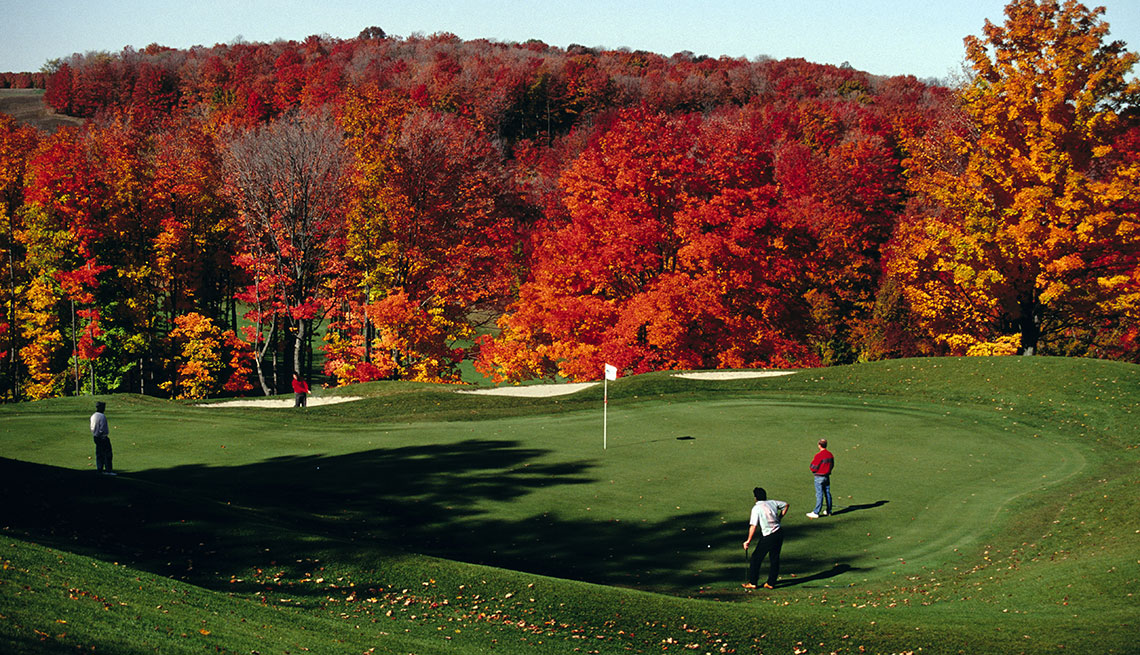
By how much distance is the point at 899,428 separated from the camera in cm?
2344

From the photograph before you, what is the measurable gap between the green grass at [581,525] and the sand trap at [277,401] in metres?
2.34

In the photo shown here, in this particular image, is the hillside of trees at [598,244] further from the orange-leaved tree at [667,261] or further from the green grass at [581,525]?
the green grass at [581,525]

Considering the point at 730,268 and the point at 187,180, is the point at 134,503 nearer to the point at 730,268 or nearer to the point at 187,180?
the point at 730,268

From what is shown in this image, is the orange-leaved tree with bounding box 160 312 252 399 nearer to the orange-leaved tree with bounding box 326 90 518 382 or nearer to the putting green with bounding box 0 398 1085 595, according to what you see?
the orange-leaved tree with bounding box 326 90 518 382

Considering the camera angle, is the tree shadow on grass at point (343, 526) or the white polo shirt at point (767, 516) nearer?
the tree shadow on grass at point (343, 526)

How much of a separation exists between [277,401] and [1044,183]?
97.2ft

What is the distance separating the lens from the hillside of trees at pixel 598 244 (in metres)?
31.8

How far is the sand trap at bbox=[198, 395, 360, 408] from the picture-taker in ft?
97.9

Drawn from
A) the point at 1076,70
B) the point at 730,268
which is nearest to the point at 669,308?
the point at 730,268

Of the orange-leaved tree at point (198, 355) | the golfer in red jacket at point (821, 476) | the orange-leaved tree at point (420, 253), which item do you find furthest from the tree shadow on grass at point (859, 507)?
the orange-leaved tree at point (198, 355)

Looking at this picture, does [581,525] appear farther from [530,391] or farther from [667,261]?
[667,261]

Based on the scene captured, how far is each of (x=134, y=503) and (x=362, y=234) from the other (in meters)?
31.1

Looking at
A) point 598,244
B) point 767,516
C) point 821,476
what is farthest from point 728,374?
point 767,516

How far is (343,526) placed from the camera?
618 inches
